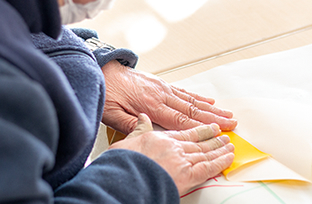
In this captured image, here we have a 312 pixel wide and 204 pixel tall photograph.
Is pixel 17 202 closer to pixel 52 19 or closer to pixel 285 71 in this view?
pixel 52 19

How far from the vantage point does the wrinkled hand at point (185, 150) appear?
423mm

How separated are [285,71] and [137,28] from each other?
449 millimetres

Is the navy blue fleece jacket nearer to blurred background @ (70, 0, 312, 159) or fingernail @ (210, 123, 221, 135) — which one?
fingernail @ (210, 123, 221, 135)

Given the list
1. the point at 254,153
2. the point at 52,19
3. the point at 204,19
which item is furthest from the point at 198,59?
the point at 52,19

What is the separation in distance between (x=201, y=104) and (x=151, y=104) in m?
0.11

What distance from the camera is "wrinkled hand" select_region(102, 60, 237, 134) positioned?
1.81 feet

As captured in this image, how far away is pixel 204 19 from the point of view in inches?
33.9

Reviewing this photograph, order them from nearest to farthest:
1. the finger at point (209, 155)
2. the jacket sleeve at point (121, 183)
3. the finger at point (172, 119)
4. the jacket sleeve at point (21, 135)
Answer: the jacket sleeve at point (21, 135) < the jacket sleeve at point (121, 183) < the finger at point (209, 155) < the finger at point (172, 119)

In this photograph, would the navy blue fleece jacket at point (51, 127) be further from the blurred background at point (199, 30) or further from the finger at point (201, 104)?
the blurred background at point (199, 30)

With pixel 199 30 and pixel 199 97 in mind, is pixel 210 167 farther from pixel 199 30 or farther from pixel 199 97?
pixel 199 30

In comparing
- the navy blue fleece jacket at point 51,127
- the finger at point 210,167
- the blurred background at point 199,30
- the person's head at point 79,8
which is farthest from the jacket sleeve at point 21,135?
the blurred background at point 199,30

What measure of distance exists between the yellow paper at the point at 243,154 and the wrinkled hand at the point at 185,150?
0.01 meters

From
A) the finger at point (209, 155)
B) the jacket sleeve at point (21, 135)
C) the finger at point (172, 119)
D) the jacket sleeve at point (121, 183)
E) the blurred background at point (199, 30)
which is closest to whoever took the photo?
the jacket sleeve at point (21, 135)

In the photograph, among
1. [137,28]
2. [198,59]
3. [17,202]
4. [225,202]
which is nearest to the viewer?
[17,202]
